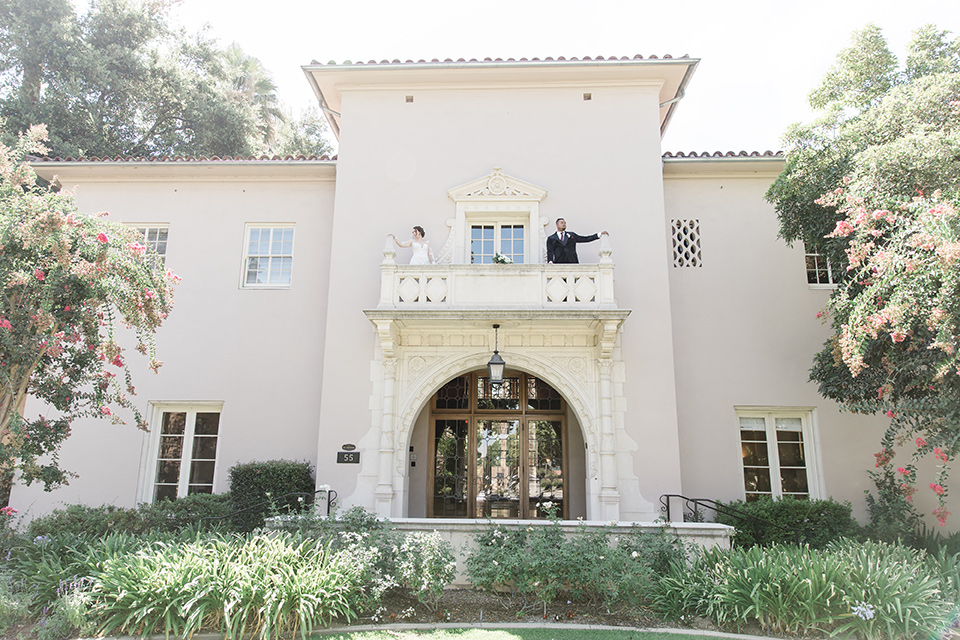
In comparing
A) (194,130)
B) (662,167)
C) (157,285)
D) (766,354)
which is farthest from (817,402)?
(194,130)

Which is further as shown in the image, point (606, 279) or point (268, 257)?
point (268, 257)

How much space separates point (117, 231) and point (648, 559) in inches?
324

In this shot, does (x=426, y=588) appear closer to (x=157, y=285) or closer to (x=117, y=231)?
(x=157, y=285)

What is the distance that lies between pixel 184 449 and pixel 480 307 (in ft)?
22.1

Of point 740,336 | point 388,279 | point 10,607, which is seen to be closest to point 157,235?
point 388,279

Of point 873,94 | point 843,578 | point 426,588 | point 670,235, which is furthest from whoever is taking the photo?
point 670,235

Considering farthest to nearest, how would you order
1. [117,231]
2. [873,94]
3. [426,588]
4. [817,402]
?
1. [817,402]
2. [873,94]
3. [117,231]
4. [426,588]

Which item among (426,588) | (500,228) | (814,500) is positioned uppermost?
(500,228)

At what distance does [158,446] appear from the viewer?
11.8 meters

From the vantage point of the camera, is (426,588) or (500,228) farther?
(500,228)

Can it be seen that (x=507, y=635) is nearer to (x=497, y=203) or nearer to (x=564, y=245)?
(x=564, y=245)

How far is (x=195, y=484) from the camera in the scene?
11.7 m

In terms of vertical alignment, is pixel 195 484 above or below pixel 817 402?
below

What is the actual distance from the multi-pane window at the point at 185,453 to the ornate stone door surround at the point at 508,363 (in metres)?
3.84
